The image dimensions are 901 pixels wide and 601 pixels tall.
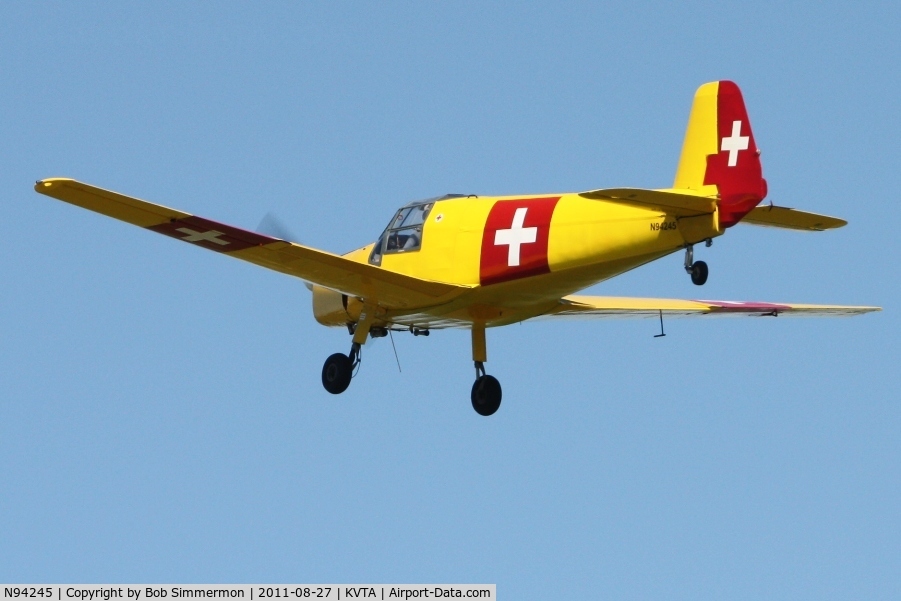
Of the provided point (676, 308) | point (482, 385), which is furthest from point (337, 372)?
point (676, 308)

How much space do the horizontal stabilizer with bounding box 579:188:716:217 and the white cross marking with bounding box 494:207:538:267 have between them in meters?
2.05

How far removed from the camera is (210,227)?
20156mm

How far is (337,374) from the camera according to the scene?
888 inches

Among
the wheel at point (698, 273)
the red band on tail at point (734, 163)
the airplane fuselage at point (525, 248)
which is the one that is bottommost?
the wheel at point (698, 273)

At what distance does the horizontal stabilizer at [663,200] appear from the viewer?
18.0 metres

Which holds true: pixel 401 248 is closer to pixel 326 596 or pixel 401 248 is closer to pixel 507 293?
pixel 507 293

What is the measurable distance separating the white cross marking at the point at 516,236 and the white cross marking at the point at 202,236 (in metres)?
3.49

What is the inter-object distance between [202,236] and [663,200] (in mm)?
5830

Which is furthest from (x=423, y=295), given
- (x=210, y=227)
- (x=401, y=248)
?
(x=210, y=227)

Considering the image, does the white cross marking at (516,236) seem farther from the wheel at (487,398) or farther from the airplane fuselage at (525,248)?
the wheel at (487,398)

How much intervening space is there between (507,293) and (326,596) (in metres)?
4.72

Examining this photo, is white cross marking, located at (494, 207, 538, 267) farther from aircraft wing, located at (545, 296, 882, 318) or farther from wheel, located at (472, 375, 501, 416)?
wheel, located at (472, 375, 501, 416)

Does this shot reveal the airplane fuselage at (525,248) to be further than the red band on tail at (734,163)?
Yes

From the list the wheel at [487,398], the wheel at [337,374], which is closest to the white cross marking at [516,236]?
the wheel at [487,398]
